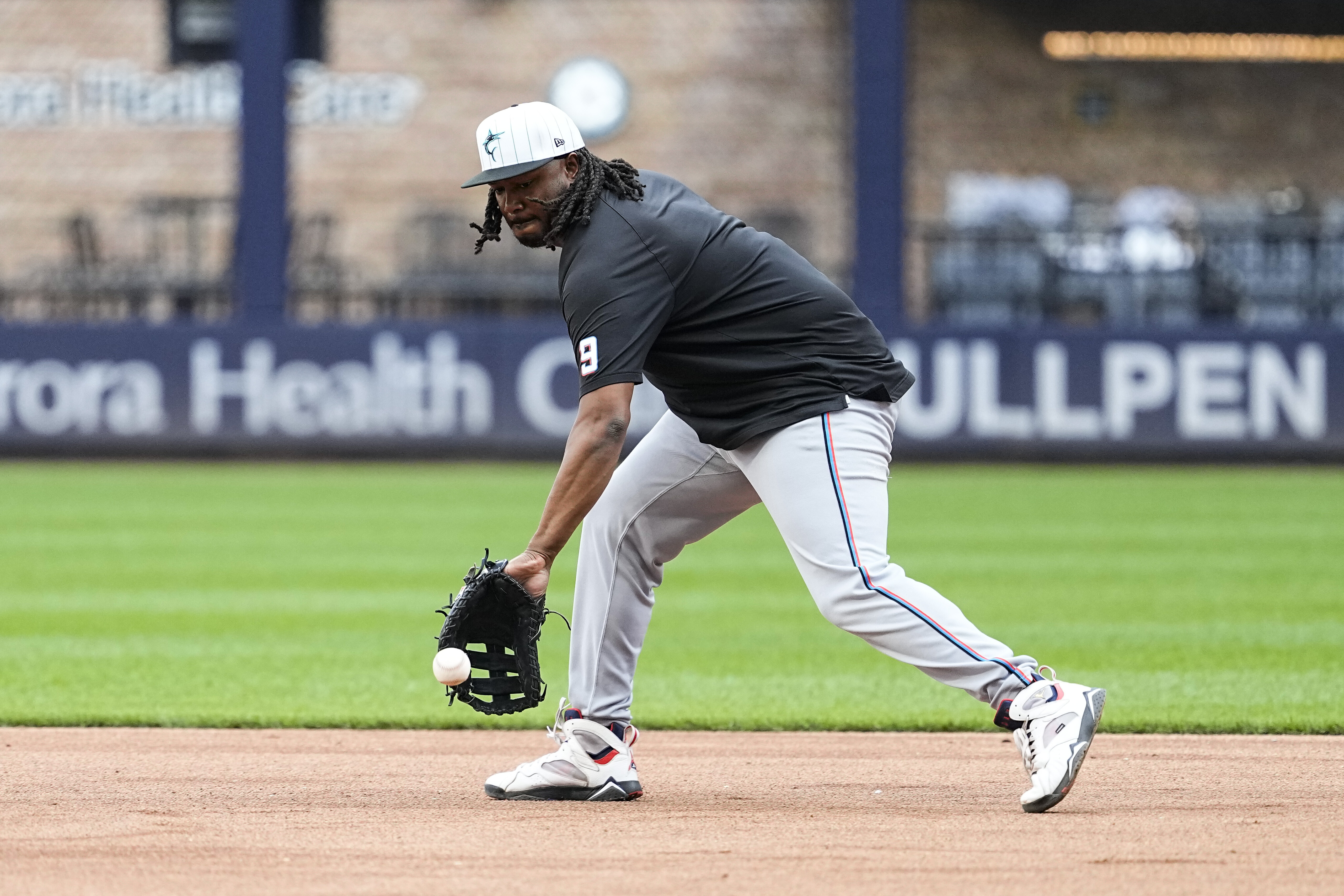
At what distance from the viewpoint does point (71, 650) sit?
7551mm

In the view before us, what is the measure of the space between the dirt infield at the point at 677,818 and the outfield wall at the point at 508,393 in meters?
10.8

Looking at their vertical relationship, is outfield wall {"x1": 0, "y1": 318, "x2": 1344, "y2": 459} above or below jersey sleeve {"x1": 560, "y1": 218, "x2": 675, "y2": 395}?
below

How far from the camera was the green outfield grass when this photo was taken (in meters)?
6.39

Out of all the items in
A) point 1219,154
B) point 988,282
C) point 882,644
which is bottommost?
point 882,644


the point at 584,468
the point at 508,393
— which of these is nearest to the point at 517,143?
the point at 584,468

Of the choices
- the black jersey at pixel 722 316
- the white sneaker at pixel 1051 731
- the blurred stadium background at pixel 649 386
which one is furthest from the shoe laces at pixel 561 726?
the blurred stadium background at pixel 649 386

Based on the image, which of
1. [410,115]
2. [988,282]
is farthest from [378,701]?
[410,115]

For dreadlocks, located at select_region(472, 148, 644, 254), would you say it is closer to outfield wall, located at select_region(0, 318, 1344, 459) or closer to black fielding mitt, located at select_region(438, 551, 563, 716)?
black fielding mitt, located at select_region(438, 551, 563, 716)

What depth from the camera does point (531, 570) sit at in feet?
14.8

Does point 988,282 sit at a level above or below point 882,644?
above

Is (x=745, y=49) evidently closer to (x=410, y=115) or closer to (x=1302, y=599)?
(x=410, y=115)

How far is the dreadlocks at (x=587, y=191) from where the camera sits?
14.5ft

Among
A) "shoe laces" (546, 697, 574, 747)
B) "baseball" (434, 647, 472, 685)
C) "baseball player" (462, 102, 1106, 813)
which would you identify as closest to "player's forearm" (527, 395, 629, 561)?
"baseball player" (462, 102, 1106, 813)

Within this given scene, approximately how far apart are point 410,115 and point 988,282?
8311 mm
